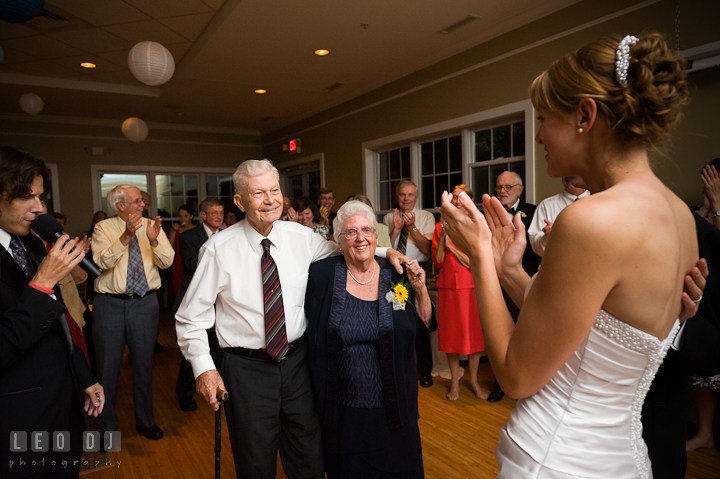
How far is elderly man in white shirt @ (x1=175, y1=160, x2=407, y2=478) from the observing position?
178 centimetres

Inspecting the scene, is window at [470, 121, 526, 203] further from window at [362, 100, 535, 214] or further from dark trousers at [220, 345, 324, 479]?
dark trousers at [220, 345, 324, 479]

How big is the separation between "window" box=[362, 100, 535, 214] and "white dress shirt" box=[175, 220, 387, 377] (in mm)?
3001

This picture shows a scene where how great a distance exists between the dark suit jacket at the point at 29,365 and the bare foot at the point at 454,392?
9.11 ft

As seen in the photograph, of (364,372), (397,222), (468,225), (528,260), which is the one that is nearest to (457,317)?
(528,260)

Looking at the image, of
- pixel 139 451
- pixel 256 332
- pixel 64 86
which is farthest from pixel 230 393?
pixel 64 86

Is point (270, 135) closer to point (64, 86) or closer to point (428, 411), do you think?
point (64, 86)

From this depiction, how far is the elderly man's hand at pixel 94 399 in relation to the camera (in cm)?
160

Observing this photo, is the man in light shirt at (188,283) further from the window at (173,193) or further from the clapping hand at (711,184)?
the window at (173,193)

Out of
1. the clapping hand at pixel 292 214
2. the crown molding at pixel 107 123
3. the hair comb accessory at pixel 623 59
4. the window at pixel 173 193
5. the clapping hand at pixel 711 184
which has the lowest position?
the clapping hand at pixel 292 214

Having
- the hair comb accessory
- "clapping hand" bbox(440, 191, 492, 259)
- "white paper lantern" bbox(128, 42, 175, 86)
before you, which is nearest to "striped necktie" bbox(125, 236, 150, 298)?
"white paper lantern" bbox(128, 42, 175, 86)

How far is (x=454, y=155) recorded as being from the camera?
204 inches

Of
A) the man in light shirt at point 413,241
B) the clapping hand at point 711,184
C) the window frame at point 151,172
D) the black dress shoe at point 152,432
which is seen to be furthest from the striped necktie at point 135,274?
the window frame at point 151,172

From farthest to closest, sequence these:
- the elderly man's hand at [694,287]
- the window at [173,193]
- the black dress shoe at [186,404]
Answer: the window at [173,193]
the black dress shoe at [186,404]
the elderly man's hand at [694,287]

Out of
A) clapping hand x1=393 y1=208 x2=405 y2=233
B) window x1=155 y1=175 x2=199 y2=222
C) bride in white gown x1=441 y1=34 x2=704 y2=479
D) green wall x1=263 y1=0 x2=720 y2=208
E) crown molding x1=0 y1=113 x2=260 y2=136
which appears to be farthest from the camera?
window x1=155 y1=175 x2=199 y2=222
